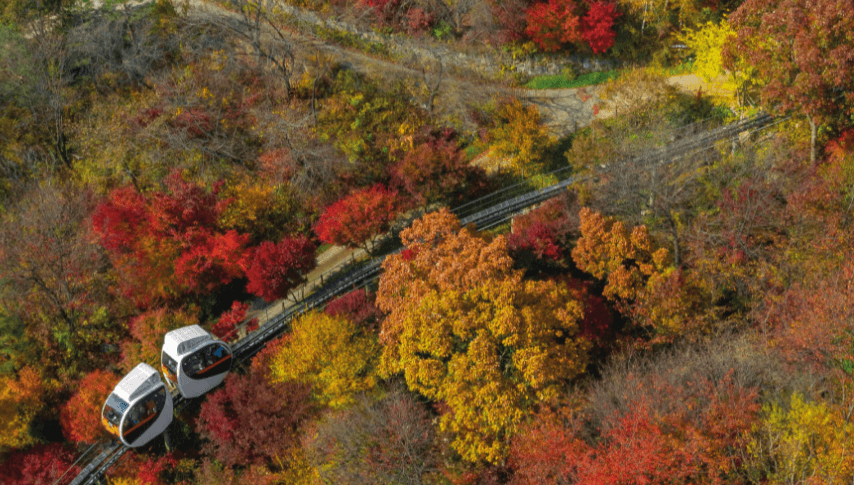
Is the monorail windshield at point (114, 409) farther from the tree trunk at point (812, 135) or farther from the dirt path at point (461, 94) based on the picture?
the tree trunk at point (812, 135)

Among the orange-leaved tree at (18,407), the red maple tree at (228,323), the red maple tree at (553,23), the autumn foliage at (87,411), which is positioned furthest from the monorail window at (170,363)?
the red maple tree at (553,23)

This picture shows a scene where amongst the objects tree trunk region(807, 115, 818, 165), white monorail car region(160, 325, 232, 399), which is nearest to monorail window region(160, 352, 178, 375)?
white monorail car region(160, 325, 232, 399)

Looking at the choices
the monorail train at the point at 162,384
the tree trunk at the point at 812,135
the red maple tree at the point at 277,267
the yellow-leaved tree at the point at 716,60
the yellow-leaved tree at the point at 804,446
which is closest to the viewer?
the yellow-leaved tree at the point at 804,446

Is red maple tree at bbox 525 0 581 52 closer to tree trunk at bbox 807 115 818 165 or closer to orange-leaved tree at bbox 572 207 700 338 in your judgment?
tree trunk at bbox 807 115 818 165

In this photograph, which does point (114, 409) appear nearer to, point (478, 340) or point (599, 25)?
point (478, 340)

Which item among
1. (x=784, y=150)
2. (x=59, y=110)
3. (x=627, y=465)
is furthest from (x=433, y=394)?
(x=59, y=110)

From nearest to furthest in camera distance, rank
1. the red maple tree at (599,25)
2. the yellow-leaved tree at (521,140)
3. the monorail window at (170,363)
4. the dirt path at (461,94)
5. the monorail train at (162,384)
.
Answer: the monorail train at (162,384), the monorail window at (170,363), the yellow-leaved tree at (521,140), the dirt path at (461,94), the red maple tree at (599,25)

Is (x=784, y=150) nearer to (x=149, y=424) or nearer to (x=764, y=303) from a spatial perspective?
(x=764, y=303)

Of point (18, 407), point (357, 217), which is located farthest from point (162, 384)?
point (357, 217)
